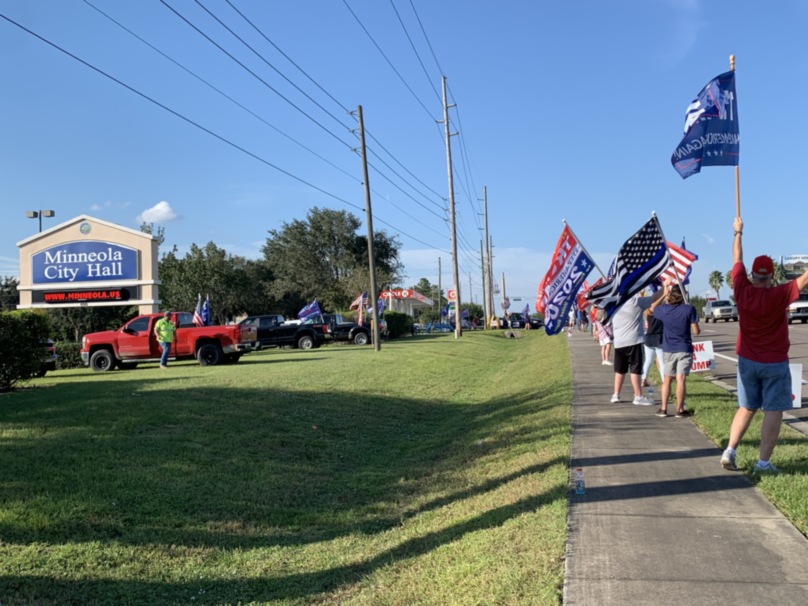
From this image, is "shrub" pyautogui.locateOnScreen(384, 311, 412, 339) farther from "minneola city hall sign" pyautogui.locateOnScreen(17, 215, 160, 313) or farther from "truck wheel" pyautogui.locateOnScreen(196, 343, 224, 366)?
"truck wheel" pyautogui.locateOnScreen(196, 343, 224, 366)

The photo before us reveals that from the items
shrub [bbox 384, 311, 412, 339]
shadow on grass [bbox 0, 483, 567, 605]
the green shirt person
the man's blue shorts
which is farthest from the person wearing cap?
shrub [bbox 384, 311, 412, 339]

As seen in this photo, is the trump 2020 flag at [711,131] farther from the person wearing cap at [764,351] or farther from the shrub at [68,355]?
the shrub at [68,355]

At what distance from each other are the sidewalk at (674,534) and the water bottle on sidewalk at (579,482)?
62 mm

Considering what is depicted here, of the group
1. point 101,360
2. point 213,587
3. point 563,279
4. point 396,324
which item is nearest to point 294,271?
point 396,324

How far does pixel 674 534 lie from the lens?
4.87 m

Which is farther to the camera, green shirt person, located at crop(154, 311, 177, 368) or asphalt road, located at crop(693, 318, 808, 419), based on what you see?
green shirt person, located at crop(154, 311, 177, 368)

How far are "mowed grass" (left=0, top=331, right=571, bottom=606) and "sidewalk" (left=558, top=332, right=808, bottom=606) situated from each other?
10.5 inches

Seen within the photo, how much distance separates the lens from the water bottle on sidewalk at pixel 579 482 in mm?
5942

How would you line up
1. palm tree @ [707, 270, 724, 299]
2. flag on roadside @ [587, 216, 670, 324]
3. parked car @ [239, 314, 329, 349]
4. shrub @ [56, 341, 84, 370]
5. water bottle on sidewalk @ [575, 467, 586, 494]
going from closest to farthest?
water bottle on sidewalk @ [575, 467, 586, 494], flag on roadside @ [587, 216, 670, 324], shrub @ [56, 341, 84, 370], parked car @ [239, 314, 329, 349], palm tree @ [707, 270, 724, 299]

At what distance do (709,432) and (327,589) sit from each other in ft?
17.9

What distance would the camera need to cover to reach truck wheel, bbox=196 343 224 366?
68.7 feet

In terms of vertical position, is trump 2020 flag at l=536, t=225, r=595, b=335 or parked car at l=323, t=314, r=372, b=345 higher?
trump 2020 flag at l=536, t=225, r=595, b=335

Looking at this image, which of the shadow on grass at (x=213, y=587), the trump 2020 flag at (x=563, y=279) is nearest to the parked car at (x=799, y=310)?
the trump 2020 flag at (x=563, y=279)

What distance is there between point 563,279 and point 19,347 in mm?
10875
